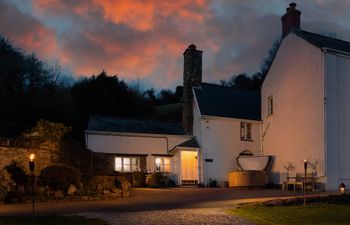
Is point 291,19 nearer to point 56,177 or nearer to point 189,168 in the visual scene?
point 189,168

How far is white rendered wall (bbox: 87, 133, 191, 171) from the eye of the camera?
29969 mm

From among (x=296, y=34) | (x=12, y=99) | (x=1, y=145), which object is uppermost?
(x=296, y=34)

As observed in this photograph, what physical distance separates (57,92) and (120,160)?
14985 mm

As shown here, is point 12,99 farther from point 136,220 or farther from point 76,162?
point 136,220

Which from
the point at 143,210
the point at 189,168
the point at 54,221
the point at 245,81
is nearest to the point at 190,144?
the point at 189,168

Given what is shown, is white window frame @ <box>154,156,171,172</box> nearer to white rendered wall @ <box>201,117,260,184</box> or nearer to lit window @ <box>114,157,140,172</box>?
lit window @ <box>114,157,140,172</box>

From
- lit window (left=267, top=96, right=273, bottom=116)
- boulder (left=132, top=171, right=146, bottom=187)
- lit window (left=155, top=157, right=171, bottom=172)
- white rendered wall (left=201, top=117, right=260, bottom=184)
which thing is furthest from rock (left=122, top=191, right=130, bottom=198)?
lit window (left=267, top=96, right=273, bottom=116)

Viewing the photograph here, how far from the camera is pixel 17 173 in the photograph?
65.6ft

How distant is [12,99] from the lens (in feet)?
118

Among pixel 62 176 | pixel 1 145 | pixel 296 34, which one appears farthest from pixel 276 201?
pixel 296 34

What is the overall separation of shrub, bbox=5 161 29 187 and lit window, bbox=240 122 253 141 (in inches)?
599

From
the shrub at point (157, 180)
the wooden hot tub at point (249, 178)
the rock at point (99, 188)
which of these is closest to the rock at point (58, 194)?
the rock at point (99, 188)

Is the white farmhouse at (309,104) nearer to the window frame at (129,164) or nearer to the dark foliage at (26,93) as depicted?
the window frame at (129,164)

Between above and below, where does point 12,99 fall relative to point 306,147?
above
